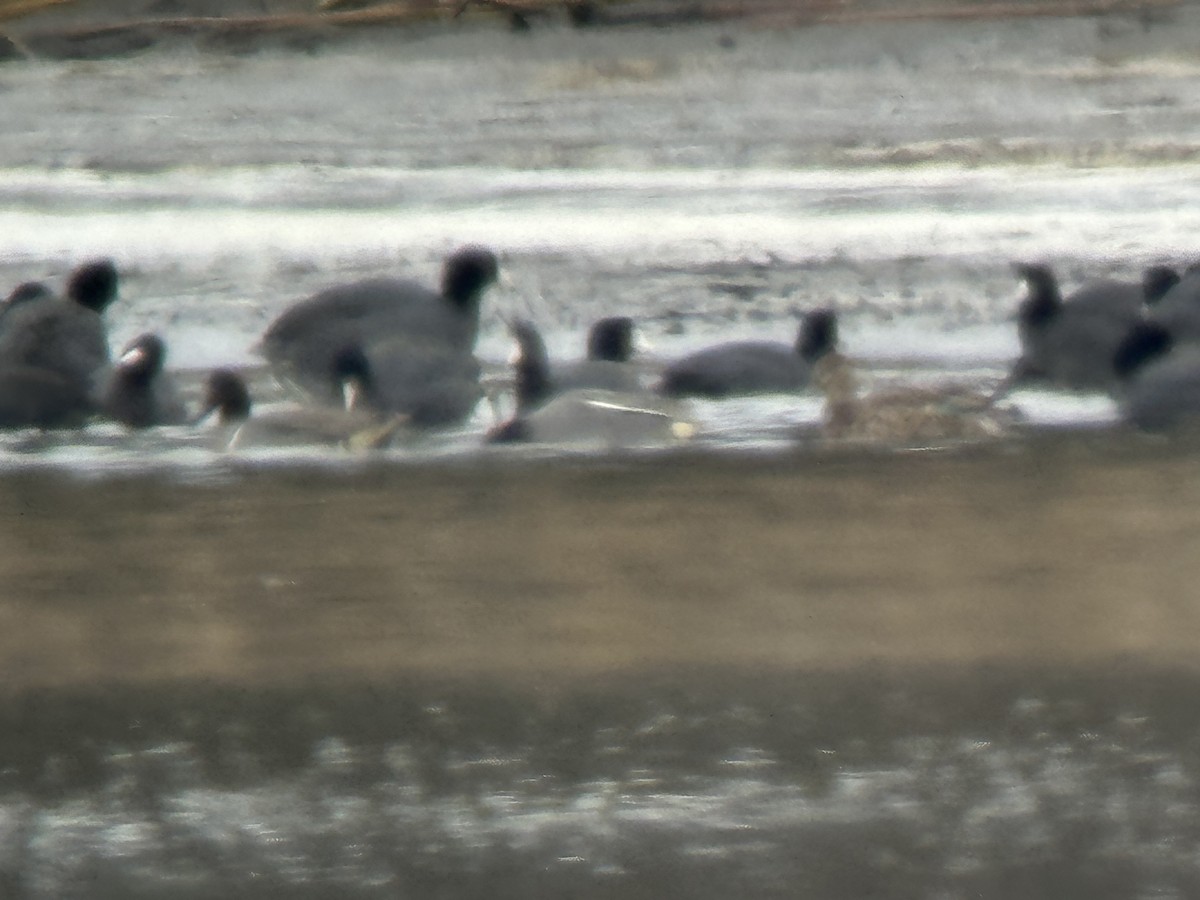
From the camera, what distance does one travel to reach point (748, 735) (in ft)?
10.6

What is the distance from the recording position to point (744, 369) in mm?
7965

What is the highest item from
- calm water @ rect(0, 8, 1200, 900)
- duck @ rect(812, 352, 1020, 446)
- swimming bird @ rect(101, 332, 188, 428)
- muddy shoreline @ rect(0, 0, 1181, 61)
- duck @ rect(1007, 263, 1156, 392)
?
muddy shoreline @ rect(0, 0, 1181, 61)

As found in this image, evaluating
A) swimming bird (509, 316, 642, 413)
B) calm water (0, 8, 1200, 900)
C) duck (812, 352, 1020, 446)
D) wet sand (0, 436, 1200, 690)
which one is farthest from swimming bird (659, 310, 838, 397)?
wet sand (0, 436, 1200, 690)

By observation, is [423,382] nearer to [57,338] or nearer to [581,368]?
[581,368]

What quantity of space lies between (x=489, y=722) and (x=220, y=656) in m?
0.48

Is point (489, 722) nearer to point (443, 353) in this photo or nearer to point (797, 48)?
point (443, 353)

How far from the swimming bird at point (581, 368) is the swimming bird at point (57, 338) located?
146 centimetres

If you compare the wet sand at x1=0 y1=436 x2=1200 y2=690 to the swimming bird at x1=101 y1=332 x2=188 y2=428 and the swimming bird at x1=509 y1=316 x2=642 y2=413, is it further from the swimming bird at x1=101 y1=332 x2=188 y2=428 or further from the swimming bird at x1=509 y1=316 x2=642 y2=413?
the swimming bird at x1=101 y1=332 x2=188 y2=428

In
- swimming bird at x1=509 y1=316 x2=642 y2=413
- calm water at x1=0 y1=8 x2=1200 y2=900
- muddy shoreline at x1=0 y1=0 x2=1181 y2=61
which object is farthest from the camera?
muddy shoreline at x1=0 y1=0 x2=1181 y2=61

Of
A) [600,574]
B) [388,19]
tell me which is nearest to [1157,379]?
[600,574]

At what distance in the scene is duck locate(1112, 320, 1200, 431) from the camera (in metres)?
6.43

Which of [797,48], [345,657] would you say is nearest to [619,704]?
[345,657]

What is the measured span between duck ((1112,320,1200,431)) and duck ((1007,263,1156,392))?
0.11m

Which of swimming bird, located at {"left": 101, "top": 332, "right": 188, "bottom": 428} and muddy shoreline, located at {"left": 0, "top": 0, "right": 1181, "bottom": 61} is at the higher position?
muddy shoreline, located at {"left": 0, "top": 0, "right": 1181, "bottom": 61}
